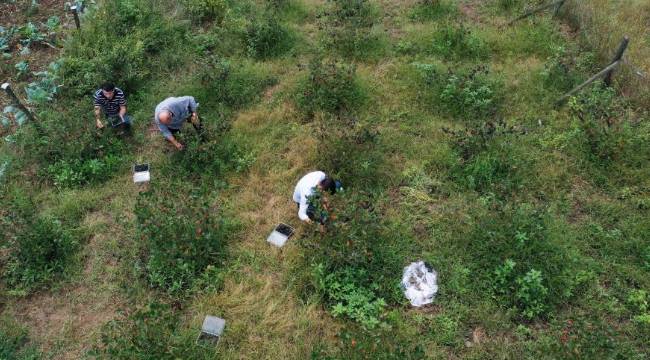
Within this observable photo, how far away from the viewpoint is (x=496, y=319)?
16.8ft

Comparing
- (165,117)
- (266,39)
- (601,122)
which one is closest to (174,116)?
(165,117)

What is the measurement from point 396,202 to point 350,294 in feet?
5.09

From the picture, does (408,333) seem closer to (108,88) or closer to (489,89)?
(489,89)

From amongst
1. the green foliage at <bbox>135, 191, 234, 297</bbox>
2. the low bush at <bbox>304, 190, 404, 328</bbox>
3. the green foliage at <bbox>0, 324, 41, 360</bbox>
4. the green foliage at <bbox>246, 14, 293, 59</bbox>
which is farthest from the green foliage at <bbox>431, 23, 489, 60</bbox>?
the green foliage at <bbox>0, 324, 41, 360</bbox>

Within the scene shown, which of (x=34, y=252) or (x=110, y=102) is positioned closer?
(x=34, y=252)

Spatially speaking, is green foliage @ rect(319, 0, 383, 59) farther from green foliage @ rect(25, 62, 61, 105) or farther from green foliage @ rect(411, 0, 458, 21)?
green foliage @ rect(25, 62, 61, 105)

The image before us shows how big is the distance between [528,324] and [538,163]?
93.7 inches

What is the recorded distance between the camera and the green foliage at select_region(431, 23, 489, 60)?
26.8ft

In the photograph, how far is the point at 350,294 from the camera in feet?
17.4

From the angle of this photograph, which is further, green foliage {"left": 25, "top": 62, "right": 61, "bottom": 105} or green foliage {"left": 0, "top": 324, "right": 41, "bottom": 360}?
green foliage {"left": 25, "top": 62, "right": 61, "bottom": 105}

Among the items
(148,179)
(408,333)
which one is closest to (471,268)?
(408,333)

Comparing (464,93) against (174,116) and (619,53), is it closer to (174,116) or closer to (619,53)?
(619,53)

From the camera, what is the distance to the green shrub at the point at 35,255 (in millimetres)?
5566

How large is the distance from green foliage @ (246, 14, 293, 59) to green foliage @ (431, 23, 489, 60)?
2.69 meters
